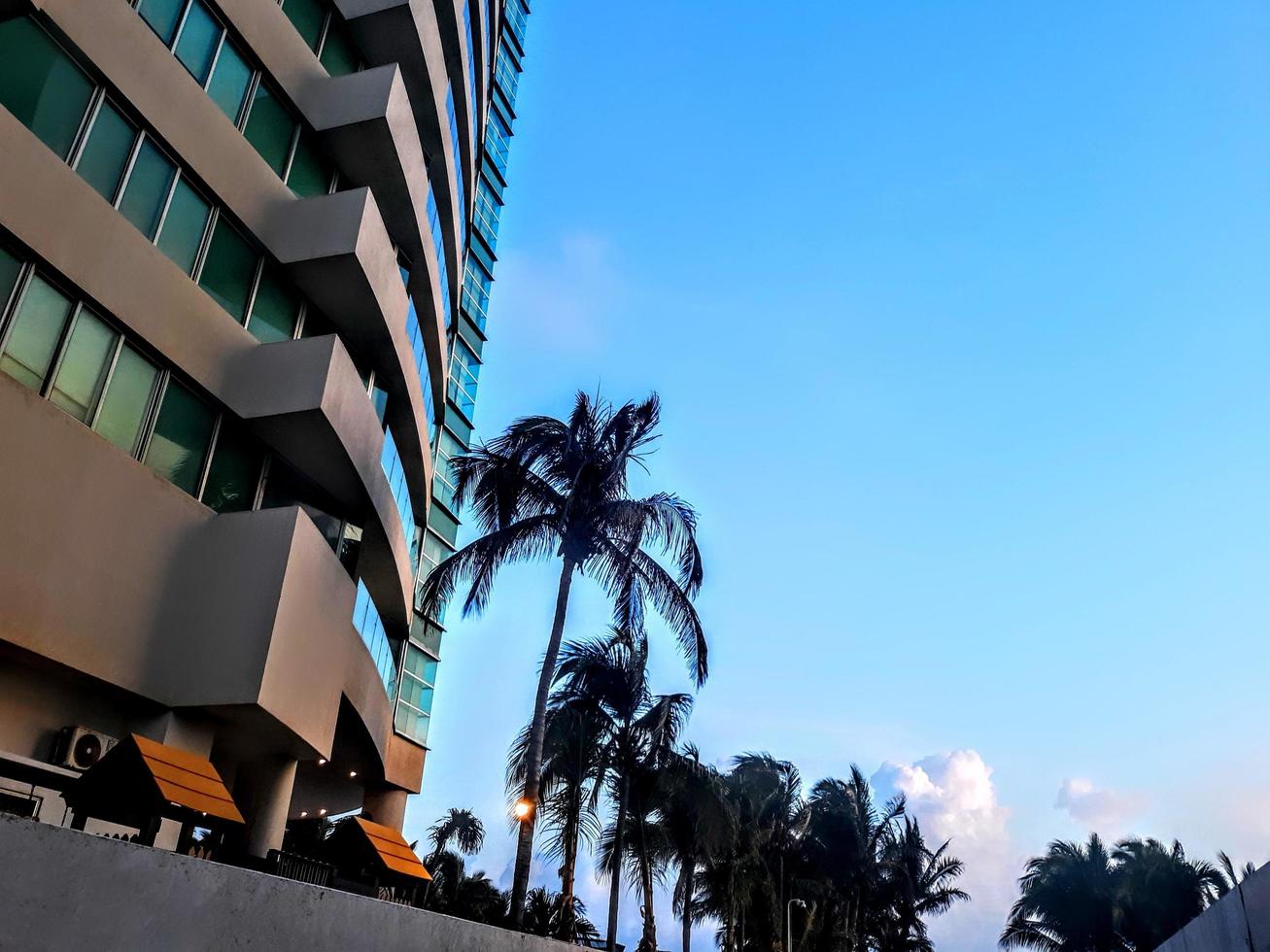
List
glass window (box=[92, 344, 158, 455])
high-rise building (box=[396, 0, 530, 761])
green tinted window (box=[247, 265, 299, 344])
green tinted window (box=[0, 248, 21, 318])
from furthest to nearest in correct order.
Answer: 1. high-rise building (box=[396, 0, 530, 761])
2. green tinted window (box=[247, 265, 299, 344])
3. glass window (box=[92, 344, 158, 455])
4. green tinted window (box=[0, 248, 21, 318])

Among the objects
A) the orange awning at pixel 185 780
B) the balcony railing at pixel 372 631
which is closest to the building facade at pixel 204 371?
the balcony railing at pixel 372 631

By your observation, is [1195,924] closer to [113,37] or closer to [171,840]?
[171,840]

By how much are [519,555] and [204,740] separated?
27.9 feet

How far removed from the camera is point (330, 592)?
15.6m

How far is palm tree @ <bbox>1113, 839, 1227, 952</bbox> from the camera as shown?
47.9 metres

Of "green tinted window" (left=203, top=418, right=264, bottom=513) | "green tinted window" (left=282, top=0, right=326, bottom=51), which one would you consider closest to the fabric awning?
"green tinted window" (left=203, top=418, right=264, bottom=513)

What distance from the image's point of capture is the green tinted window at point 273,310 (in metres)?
16.0

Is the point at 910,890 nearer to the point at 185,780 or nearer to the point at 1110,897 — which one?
the point at 1110,897

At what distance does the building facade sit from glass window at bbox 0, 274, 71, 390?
0.03m

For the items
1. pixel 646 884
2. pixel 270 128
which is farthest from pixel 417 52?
pixel 646 884

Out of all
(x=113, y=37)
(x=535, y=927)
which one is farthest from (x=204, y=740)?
(x=113, y=37)

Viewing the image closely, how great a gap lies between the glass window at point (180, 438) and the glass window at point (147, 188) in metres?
2.21

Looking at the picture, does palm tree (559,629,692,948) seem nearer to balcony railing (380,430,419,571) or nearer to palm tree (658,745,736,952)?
palm tree (658,745,736,952)

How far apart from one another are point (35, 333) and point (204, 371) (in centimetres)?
269
